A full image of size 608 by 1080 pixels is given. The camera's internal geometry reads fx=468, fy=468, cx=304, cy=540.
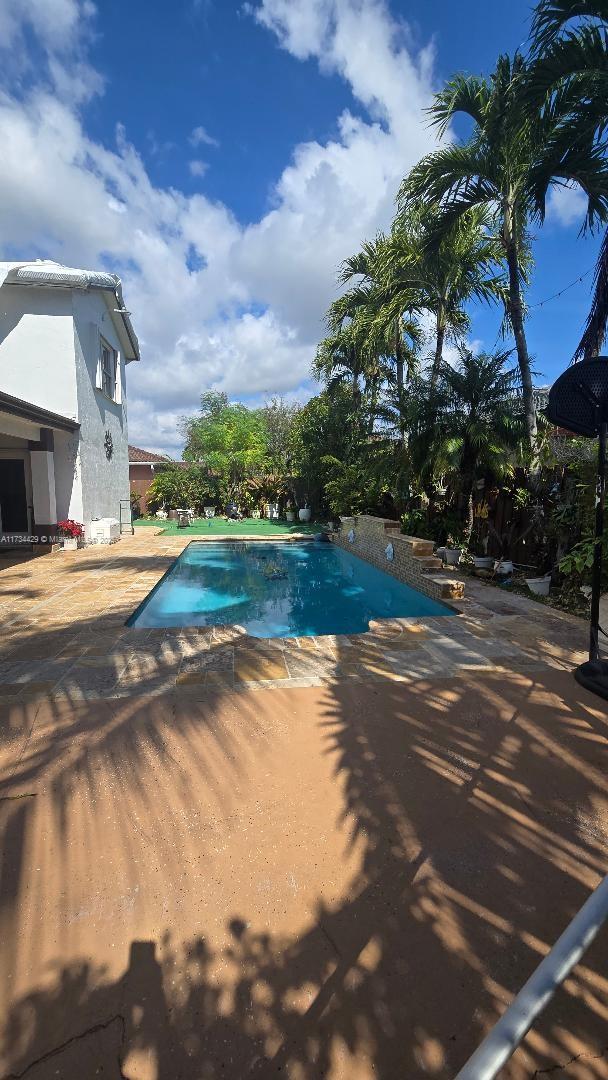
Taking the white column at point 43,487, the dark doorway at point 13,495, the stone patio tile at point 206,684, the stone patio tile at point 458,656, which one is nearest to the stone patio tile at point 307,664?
the stone patio tile at point 206,684

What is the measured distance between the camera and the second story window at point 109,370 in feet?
48.4

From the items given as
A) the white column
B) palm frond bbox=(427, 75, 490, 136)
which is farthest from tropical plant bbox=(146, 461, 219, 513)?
palm frond bbox=(427, 75, 490, 136)

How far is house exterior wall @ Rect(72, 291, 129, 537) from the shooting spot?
12469 mm

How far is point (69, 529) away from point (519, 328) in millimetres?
11254

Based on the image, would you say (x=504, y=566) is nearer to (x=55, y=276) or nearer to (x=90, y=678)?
(x=90, y=678)

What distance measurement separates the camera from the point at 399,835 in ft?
8.13

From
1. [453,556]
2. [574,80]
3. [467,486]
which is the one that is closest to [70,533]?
[453,556]

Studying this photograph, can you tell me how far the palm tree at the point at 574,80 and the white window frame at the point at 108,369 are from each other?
1211 centimetres

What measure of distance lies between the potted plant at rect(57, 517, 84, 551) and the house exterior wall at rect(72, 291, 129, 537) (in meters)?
0.36

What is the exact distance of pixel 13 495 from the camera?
12516 mm

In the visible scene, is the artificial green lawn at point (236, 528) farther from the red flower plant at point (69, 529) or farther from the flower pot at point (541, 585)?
the flower pot at point (541, 585)

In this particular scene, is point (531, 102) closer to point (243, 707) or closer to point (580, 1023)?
point (243, 707)

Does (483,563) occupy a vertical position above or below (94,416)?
below

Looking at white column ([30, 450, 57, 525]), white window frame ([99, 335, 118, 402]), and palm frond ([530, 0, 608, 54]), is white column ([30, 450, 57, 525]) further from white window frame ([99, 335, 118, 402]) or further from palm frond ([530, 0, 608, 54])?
palm frond ([530, 0, 608, 54])
